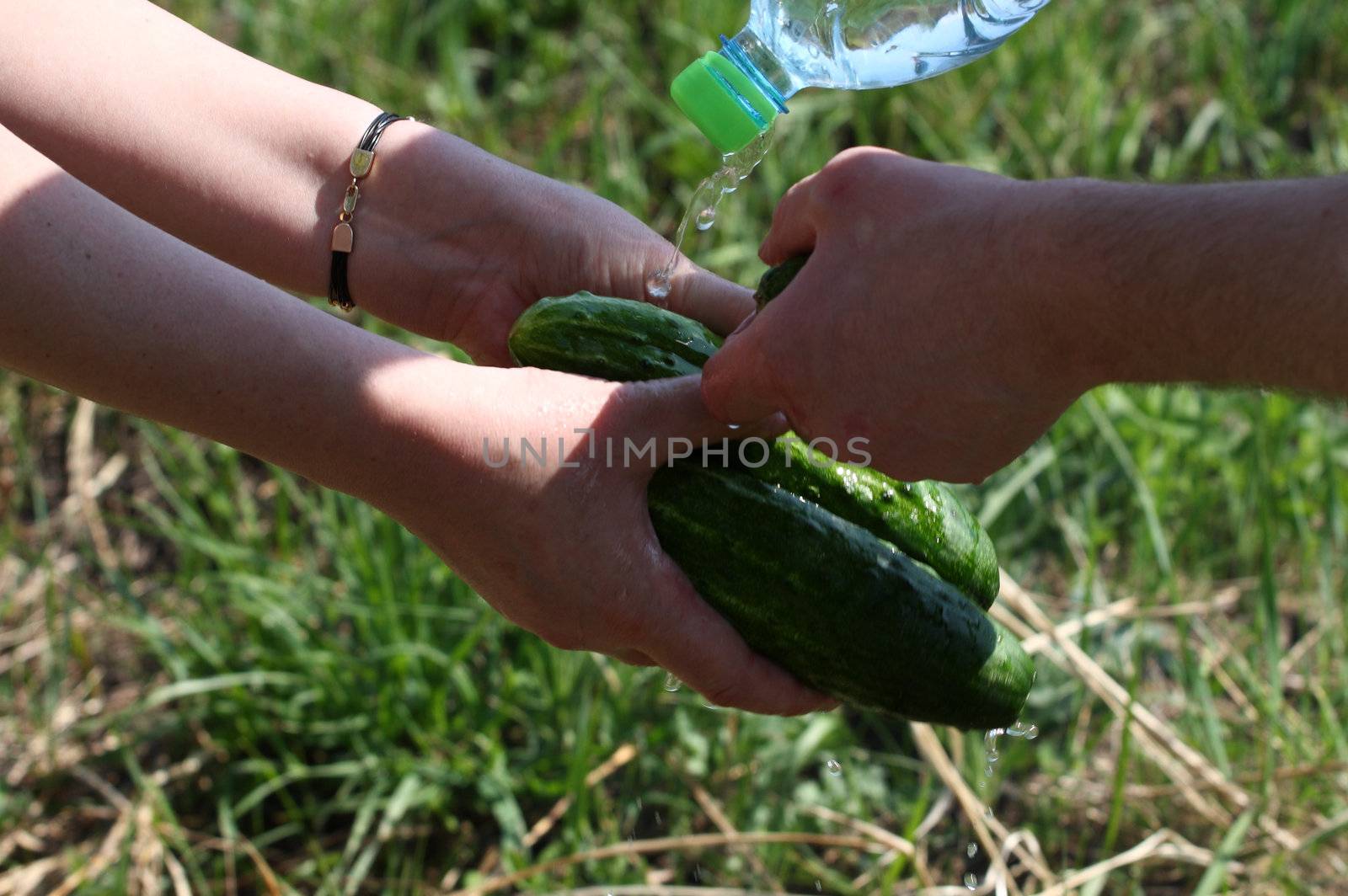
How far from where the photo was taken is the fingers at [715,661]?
2.37 m

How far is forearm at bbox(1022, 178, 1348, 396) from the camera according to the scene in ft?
5.82

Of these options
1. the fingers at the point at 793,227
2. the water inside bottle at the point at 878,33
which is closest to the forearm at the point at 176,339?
the fingers at the point at 793,227

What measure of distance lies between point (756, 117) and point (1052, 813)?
7.09 ft

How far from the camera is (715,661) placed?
2391 mm

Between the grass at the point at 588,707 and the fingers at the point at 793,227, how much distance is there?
147 cm

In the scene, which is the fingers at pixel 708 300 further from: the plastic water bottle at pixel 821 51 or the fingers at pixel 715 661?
the fingers at pixel 715 661

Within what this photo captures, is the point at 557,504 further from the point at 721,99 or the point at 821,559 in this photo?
the point at 721,99

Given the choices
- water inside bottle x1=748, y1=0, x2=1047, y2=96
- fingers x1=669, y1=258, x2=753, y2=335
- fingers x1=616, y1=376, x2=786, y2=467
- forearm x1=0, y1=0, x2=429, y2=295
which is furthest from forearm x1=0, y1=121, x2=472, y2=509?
water inside bottle x1=748, y1=0, x2=1047, y2=96

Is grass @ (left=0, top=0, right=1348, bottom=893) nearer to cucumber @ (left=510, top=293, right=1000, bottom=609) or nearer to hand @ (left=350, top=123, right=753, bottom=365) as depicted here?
cucumber @ (left=510, top=293, right=1000, bottom=609)

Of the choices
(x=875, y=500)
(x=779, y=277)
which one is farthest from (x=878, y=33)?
(x=875, y=500)

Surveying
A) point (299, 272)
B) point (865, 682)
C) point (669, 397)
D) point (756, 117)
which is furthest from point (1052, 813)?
point (299, 272)

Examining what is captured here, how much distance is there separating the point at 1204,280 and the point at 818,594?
97cm

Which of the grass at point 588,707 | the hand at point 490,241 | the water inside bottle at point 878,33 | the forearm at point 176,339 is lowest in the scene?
the grass at point 588,707

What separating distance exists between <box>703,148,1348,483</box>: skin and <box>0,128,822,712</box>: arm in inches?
13.2
